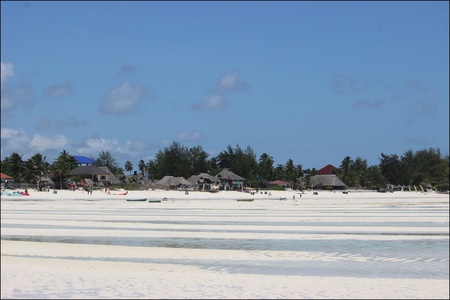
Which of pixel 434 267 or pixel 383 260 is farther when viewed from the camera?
pixel 383 260

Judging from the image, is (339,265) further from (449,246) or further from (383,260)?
(449,246)

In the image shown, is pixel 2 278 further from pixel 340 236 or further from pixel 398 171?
pixel 398 171

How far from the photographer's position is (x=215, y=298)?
9383mm

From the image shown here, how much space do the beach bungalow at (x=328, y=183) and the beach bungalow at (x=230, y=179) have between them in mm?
17752

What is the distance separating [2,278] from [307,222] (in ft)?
50.1

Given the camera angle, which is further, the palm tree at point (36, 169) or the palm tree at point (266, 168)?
the palm tree at point (266, 168)

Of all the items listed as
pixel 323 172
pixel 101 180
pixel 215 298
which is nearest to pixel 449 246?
pixel 215 298

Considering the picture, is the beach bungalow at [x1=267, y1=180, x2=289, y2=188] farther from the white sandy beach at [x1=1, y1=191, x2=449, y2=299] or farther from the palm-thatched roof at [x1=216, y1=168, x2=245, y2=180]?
the white sandy beach at [x1=1, y1=191, x2=449, y2=299]

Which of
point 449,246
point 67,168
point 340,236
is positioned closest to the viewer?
point 449,246

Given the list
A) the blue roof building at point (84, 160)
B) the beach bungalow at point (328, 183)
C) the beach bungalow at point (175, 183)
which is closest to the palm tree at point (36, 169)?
the beach bungalow at point (175, 183)

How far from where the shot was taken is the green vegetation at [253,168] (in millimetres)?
79625

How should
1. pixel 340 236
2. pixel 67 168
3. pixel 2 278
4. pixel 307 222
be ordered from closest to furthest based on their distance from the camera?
1. pixel 2 278
2. pixel 340 236
3. pixel 307 222
4. pixel 67 168

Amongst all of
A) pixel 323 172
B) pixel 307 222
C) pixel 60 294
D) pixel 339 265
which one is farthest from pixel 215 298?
pixel 323 172

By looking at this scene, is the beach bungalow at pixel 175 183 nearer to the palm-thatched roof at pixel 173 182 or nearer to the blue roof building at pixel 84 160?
the palm-thatched roof at pixel 173 182
